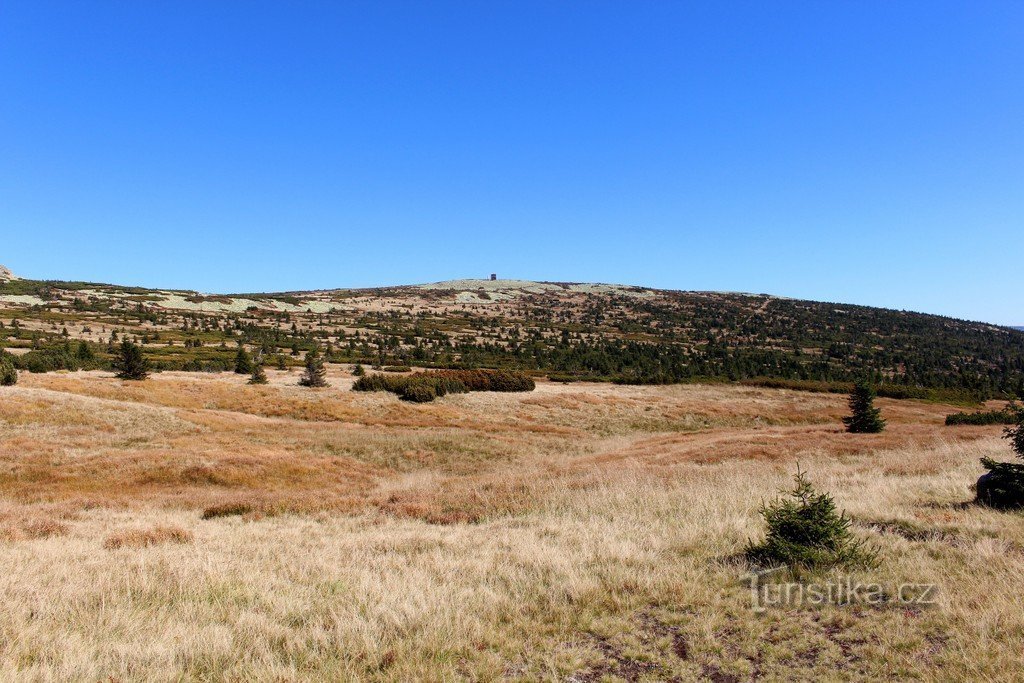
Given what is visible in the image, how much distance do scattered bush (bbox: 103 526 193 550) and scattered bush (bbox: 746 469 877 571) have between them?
35.6 feet

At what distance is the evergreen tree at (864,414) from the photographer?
31484mm

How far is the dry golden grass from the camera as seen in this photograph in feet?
15.8

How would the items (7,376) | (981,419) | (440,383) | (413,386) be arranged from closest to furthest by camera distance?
(7,376), (981,419), (413,386), (440,383)

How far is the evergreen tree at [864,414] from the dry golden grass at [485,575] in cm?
1101

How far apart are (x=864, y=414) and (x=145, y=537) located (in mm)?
36225

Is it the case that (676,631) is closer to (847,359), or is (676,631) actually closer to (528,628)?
(528,628)

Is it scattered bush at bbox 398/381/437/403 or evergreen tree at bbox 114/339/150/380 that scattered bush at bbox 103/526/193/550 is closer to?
scattered bush at bbox 398/381/437/403

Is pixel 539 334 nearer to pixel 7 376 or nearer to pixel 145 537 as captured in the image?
pixel 7 376

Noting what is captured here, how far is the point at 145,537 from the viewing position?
412 inches

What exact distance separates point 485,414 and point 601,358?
5005cm

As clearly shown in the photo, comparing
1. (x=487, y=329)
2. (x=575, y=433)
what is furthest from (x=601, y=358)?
(x=575, y=433)

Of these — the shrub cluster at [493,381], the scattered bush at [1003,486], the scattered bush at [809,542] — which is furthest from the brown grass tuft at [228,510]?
the shrub cluster at [493,381]

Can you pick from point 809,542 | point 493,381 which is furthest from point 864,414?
point 493,381

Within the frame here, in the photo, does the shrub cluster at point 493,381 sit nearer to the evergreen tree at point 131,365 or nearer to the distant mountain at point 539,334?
the distant mountain at point 539,334
